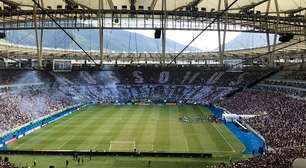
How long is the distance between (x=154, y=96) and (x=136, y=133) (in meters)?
33.5

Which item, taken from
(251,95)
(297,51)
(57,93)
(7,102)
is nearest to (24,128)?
(7,102)

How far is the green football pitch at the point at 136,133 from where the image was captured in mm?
40344

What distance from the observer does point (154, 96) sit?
266 feet

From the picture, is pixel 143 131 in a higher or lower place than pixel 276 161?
lower

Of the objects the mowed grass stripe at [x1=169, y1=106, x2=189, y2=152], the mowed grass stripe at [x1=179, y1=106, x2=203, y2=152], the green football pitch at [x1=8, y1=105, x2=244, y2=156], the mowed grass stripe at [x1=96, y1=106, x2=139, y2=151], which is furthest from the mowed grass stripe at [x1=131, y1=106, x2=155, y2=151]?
the mowed grass stripe at [x1=179, y1=106, x2=203, y2=152]

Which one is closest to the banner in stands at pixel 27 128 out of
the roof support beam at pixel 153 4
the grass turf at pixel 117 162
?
the grass turf at pixel 117 162

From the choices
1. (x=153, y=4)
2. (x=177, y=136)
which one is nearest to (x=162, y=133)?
(x=177, y=136)

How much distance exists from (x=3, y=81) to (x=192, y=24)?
92.9ft

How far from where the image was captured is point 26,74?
74.1 m

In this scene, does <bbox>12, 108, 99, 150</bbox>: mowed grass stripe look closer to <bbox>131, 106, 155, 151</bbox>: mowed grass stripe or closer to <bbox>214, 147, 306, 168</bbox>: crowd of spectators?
<bbox>131, 106, 155, 151</bbox>: mowed grass stripe

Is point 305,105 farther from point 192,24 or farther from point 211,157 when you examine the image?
point 192,24

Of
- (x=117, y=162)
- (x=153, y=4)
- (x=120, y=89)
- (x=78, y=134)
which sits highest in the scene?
(x=153, y=4)

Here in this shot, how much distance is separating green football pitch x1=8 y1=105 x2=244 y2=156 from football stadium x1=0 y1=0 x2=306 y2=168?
11 centimetres

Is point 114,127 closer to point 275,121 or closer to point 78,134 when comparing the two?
point 78,134
